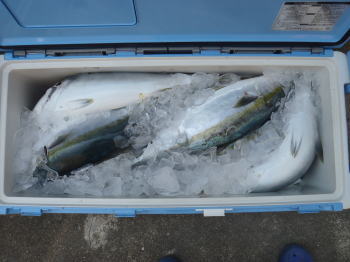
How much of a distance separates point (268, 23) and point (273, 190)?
0.68 meters

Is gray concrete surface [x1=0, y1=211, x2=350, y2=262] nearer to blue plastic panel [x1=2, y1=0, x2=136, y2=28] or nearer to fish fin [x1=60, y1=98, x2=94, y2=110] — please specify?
fish fin [x1=60, y1=98, x2=94, y2=110]

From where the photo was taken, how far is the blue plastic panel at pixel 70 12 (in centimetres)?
95

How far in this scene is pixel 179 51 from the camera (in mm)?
1195

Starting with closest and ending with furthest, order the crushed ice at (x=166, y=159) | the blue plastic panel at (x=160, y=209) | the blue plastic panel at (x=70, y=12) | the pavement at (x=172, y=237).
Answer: the blue plastic panel at (x=70, y=12) → the blue plastic panel at (x=160, y=209) → the crushed ice at (x=166, y=159) → the pavement at (x=172, y=237)

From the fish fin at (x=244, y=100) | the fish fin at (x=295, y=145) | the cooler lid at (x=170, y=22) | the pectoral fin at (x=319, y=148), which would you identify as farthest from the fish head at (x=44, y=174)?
the pectoral fin at (x=319, y=148)

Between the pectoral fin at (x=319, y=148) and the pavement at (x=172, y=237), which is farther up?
the pectoral fin at (x=319, y=148)

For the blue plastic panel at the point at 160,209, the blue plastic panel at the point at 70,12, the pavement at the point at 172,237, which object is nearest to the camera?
the blue plastic panel at the point at 70,12

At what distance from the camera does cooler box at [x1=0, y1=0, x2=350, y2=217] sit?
0.98 meters

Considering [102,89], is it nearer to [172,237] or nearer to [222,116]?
[222,116]

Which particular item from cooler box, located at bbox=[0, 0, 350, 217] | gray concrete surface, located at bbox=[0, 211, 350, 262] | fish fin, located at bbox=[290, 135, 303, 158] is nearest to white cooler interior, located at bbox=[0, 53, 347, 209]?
cooler box, located at bbox=[0, 0, 350, 217]

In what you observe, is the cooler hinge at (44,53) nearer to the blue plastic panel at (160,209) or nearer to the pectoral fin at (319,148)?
the blue plastic panel at (160,209)

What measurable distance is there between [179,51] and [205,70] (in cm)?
14

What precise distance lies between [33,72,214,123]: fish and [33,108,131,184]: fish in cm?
7

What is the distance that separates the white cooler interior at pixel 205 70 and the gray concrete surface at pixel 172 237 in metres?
0.52
